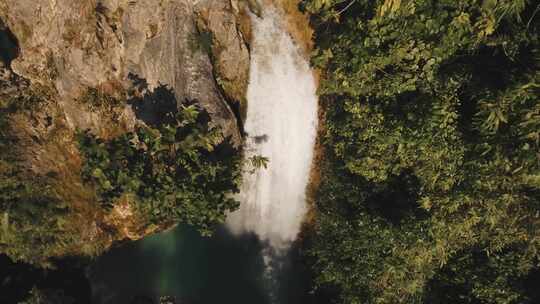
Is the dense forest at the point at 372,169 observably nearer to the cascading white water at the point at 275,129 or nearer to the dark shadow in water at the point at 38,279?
the dark shadow in water at the point at 38,279

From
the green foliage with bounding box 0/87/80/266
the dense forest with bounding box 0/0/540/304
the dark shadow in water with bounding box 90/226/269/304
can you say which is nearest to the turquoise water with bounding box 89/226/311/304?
the dark shadow in water with bounding box 90/226/269/304

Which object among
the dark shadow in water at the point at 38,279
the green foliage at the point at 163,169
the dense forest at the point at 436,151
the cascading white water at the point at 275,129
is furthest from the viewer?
the cascading white water at the point at 275,129

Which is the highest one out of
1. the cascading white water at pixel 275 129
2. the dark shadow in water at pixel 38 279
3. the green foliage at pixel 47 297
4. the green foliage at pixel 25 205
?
the cascading white water at pixel 275 129

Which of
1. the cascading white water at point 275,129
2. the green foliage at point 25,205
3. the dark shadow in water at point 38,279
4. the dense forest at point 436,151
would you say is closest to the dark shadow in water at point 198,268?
the cascading white water at point 275,129

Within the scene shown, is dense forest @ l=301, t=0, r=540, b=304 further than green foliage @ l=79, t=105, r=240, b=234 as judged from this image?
No

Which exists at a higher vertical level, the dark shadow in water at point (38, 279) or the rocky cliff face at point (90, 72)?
the rocky cliff face at point (90, 72)

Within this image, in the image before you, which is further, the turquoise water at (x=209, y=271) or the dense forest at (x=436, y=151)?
the turquoise water at (x=209, y=271)

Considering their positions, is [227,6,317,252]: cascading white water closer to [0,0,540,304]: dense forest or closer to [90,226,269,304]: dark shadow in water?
[90,226,269,304]: dark shadow in water
